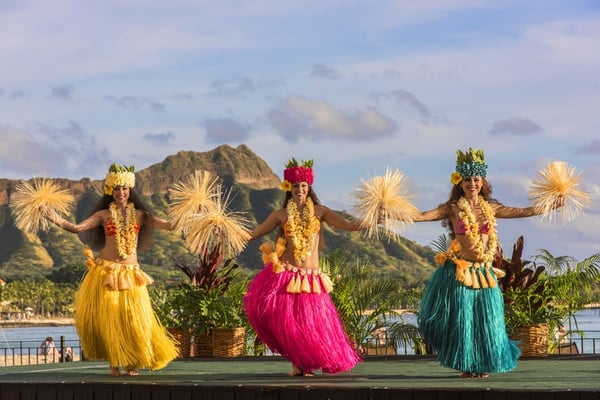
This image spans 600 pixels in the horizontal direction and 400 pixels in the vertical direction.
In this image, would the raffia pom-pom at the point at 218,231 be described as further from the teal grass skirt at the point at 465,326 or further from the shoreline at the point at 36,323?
the shoreline at the point at 36,323

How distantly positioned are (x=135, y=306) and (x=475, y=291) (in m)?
2.37

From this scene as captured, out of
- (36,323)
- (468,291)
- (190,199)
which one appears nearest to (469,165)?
(468,291)

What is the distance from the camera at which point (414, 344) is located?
441 inches

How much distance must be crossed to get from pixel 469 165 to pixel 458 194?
0.23 meters

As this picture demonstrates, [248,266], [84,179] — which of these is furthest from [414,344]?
[84,179]

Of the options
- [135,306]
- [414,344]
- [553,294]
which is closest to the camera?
[135,306]

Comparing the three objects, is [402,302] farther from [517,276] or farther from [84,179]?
[84,179]

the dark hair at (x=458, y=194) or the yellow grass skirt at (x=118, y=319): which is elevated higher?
the dark hair at (x=458, y=194)

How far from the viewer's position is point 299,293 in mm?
7695

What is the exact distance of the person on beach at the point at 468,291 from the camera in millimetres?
7484

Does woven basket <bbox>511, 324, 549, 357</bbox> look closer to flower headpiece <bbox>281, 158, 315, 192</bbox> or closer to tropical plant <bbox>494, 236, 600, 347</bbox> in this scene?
tropical plant <bbox>494, 236, 600, 347</bbox>

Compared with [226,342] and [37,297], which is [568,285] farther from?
[37,297]

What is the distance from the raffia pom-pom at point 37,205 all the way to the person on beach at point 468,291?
8.67ft

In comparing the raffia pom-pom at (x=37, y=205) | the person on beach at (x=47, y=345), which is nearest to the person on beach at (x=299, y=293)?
the raffia pom-pom at (x=37, y=205)
